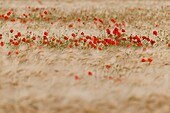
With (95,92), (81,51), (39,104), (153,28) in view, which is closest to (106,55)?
(81,51)

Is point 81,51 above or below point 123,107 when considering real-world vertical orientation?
above

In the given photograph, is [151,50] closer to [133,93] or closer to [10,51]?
[133,93]

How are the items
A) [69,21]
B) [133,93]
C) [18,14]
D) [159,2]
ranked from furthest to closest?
[159,2], [18,14], [69,21], [133,93]

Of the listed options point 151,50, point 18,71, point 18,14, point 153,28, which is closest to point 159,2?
point 153,28

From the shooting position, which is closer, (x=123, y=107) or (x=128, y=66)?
(x=123, y=107)

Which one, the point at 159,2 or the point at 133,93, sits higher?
the point at 159,2

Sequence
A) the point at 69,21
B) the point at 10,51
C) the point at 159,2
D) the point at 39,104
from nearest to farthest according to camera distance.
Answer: the point at 39,104
the point at 10,51
the point at 69,21
the point at 159,2

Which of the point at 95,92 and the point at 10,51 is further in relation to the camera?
the point at 10,51

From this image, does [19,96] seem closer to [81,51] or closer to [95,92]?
[95,92]

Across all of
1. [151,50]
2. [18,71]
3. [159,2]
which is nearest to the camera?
[18,71]
